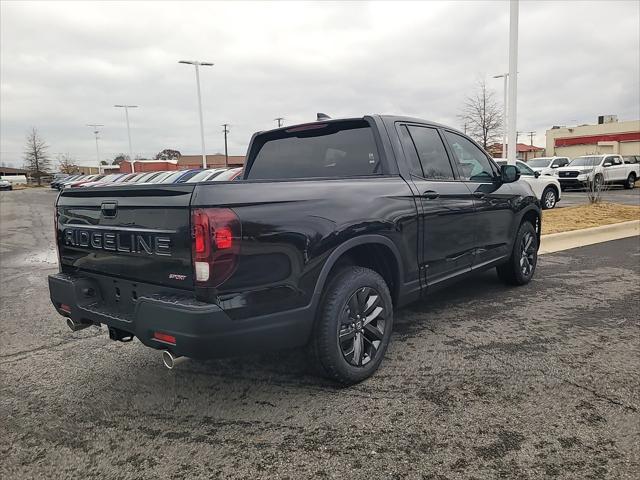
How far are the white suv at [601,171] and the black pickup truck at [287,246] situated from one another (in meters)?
20.3

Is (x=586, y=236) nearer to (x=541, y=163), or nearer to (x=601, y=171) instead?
(x=601, y=171)

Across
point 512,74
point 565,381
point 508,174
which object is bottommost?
point 565,381

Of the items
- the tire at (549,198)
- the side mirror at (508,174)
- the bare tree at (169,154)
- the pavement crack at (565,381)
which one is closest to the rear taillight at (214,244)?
the pavement crack at (565,381)

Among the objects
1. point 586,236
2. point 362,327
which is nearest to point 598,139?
point 586,236

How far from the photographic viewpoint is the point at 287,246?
2752 millimetres

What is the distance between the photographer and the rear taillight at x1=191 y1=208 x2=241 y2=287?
2484 millimetres

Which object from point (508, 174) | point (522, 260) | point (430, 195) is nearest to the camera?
point (430, 195)

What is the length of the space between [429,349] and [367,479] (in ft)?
5.66

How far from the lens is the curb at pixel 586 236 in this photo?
28.3 ft

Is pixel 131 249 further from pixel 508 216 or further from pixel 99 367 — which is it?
pixel 508 216

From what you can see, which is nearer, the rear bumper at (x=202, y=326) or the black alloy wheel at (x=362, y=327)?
the rear bumper at (x=202, y=326)

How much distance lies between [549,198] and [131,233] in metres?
14.7

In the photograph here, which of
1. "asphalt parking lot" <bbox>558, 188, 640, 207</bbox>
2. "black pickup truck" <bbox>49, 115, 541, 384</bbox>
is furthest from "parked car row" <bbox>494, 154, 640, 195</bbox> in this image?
"black pickup truck" <bbox>49, 115, 541, 384</bbox>

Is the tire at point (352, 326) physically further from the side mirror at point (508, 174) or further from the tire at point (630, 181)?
the tire at point (630, 181)
